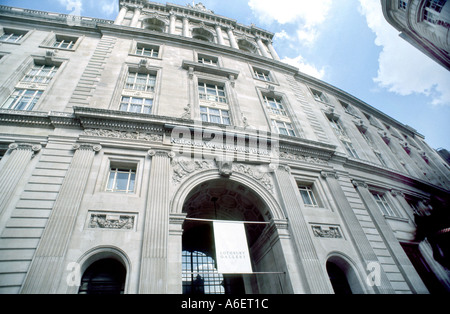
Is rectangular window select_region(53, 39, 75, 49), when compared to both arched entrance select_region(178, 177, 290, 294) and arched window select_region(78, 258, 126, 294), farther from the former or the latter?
arched window select_region(78, 258, 126, 294)

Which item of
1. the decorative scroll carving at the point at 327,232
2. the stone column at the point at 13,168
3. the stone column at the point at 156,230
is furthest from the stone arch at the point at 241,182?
the stone column at the point at 13,168

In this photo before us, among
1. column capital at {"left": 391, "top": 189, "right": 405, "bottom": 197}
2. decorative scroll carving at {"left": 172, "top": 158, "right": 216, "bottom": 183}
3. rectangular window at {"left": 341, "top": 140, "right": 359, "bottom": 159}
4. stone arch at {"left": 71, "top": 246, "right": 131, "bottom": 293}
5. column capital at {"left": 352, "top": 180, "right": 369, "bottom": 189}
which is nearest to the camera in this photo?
stone arch at {"left": 71, "top": 246, "right": 131, "bottom": 293}

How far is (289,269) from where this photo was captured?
10344 mm

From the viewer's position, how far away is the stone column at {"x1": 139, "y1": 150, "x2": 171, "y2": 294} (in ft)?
26.5

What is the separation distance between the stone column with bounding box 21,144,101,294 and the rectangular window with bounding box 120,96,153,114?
437cm

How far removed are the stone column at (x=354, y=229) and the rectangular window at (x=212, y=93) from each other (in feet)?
32.2

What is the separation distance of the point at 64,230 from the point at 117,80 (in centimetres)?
1100

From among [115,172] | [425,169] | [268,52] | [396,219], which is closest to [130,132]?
[115,172]

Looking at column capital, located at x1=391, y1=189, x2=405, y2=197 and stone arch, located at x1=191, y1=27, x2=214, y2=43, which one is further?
stone arch, located at x1=191, y1=27, x2=214, y2=43

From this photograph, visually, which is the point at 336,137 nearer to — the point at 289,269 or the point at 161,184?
the point at 289,269

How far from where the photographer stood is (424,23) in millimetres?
23469

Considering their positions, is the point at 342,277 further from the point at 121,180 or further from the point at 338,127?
the point at 338,127

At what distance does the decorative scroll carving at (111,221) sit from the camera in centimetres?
927

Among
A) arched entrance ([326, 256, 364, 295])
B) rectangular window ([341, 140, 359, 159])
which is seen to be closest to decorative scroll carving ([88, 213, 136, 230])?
arched entrance ([326, 256, 364, 295])
